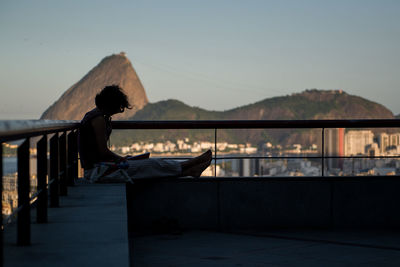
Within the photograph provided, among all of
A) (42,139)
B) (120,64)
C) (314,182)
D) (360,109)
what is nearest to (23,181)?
(42,139)

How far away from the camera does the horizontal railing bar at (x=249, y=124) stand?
19.5 feet

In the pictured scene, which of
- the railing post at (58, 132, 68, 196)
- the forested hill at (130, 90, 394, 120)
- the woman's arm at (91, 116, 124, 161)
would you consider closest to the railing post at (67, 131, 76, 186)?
the woman's arm at (91, 116, 124, 161)

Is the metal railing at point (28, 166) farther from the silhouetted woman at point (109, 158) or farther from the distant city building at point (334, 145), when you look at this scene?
the distant city building at point (334, 145)

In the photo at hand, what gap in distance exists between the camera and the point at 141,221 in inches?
233

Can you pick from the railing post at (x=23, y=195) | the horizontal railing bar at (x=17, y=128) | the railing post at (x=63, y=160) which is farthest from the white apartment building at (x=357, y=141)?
the horizontal railing bar at (x=17, y=128)

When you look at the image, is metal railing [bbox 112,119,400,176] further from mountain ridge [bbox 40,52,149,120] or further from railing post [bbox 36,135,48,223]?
mountain ridge [bbox 40,52,149,120]

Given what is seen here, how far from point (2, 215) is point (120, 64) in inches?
5663

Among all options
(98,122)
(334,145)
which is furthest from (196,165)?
(334,145)

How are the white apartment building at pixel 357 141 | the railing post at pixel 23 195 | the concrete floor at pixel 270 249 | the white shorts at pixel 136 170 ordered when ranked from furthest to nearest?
the white apartment building at pixel 357 141 → the white shorts at pixel 136 170 → the concrete floor at pixel 270 249 → the railing post at pixel 23 195

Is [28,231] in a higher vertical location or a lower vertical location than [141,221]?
higher

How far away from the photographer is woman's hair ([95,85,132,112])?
16.7ft

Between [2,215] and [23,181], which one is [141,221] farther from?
[2,215]

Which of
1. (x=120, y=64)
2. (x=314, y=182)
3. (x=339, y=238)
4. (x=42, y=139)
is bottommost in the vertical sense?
(x=339, y=238)

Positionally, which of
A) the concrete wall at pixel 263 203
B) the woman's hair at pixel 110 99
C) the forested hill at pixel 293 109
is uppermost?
the forested hill at pixel 293 109
